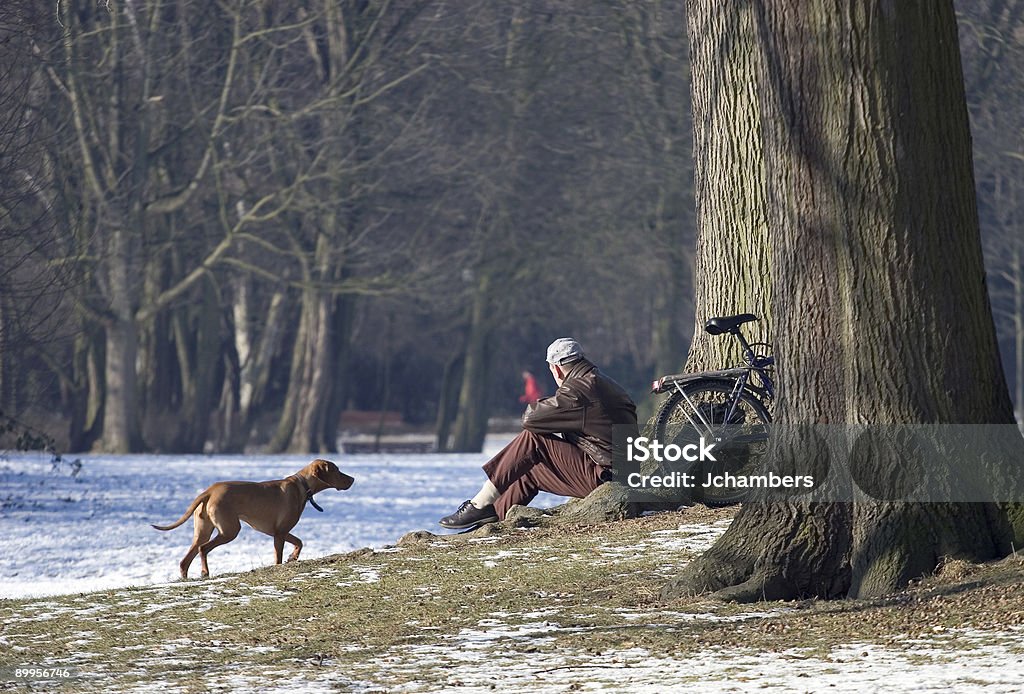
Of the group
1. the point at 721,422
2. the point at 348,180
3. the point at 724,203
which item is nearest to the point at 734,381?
the point at 721,422

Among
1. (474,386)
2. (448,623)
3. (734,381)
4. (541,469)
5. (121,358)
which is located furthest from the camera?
(474,386)

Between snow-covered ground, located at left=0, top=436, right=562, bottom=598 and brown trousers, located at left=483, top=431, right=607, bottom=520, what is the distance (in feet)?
9.87

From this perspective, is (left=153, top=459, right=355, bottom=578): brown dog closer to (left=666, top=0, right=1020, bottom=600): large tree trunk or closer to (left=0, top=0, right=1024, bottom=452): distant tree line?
(left=666, top=0, right=1020, bottom=600): large tree trunk

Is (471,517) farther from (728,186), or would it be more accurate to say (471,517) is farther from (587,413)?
(728,186)

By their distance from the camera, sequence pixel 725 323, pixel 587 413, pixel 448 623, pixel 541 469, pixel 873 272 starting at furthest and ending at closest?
pixel 541 469 → pixel 587 413 → pixel 725 323 → pixel 873 272 → pixel 448 623

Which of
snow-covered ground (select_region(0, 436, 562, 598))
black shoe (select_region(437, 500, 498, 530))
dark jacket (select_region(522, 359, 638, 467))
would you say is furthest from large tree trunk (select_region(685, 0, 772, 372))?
snow-covered ground (select_region(0, 436, 562, 598))

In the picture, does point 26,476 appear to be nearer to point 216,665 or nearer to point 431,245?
point 431,245

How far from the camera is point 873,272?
752 centimetres

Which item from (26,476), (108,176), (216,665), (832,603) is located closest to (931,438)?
(832,603)

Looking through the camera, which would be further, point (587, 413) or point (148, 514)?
point (148, 514)

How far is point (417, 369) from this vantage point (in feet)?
151

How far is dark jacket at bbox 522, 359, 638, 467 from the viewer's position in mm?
10586

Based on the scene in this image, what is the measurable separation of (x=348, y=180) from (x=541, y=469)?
18.7 metres

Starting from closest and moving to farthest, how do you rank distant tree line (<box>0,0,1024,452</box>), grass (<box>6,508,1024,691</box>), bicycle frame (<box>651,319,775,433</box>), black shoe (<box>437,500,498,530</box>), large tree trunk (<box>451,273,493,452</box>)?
grass (<box>6,508,1024,691</box>)
bicycle frame (<box>651,319,775,433</box>)
black shoe (<box>437,500,498,530</box>)
distant tree line (<box>0,0,1024,452</box>)
large tree trunk (<box>451,273,493,452</box>)
